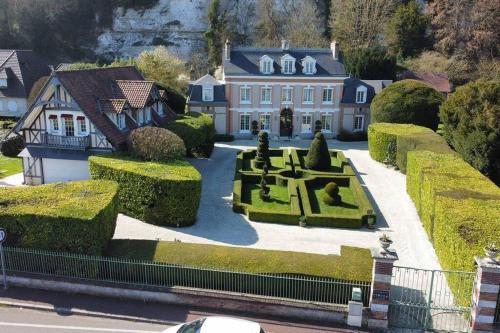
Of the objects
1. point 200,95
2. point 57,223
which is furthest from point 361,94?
point 57,223

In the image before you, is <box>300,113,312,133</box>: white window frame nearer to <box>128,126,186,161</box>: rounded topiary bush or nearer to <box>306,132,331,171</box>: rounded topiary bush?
<box>306,132,331,171</box>: rounded topiary bush

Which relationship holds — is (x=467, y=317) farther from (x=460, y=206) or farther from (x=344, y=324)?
(x=460, y=206)

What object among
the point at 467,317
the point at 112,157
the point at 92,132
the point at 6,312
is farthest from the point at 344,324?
the point at 92,132

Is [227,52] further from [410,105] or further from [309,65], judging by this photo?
[410,105]

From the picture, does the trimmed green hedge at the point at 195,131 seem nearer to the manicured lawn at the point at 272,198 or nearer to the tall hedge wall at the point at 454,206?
the manicured lawn at the point at 272,198

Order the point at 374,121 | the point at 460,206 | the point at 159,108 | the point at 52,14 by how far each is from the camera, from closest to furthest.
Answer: the point at 460,206 → the point at 159,108 → the point at 374,121 → the point at 52,14

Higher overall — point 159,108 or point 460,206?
point 159,108

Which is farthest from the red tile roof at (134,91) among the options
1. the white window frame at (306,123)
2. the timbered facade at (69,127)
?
the white window frame at (306,123)
